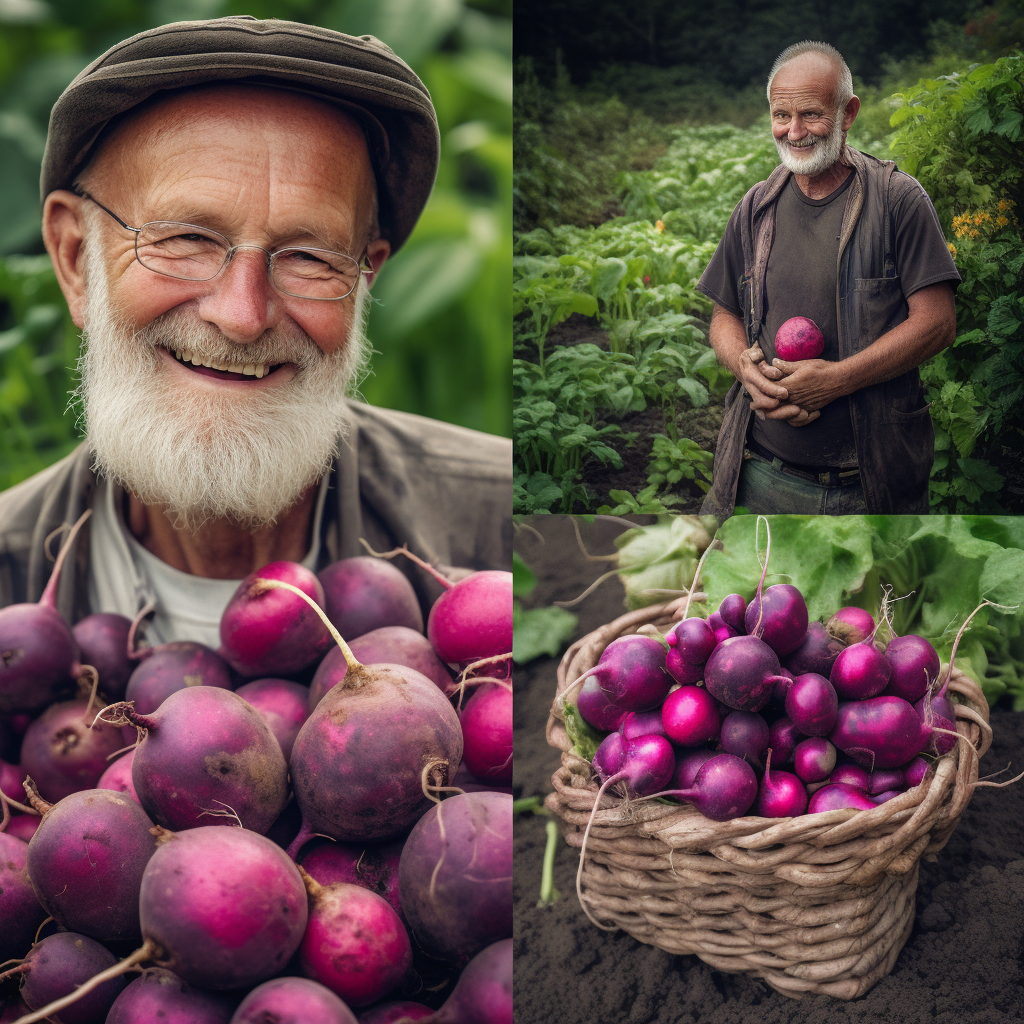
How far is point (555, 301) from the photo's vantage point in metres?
1.68

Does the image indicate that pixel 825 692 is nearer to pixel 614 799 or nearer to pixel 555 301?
pixel 614 799

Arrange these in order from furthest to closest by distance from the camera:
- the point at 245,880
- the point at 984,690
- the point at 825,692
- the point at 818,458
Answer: the point at 984,690 < the point at 818,458 < the point at 825,692 < the point at 245,880

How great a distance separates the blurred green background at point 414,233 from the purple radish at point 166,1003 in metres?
1.18

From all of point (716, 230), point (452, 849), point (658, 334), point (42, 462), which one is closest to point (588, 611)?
point (658, 334)

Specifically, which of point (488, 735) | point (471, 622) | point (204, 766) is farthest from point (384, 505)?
point (204, 766)

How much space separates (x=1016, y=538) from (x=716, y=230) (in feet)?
2.87

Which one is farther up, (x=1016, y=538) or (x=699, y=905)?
(x=1016, y=538)

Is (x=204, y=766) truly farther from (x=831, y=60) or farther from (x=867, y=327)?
(x=831, y=60)

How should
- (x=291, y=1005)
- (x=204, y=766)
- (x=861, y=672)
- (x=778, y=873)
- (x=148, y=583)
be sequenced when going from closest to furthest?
(x=291, y=1005) < (x=204, y=766) < (x=778, y=873) < (x=861, y=672) < (x=148, y=583)

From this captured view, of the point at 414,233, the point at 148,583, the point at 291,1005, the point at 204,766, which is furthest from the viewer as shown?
the point at 414,233

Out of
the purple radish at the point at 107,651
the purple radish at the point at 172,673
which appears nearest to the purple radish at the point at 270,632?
the purple radish at the point at 172,673

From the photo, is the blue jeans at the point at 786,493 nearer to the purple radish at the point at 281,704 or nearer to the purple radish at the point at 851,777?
the purple radish at the point at 851,777

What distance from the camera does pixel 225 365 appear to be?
4.60ft

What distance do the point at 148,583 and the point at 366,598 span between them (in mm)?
517
